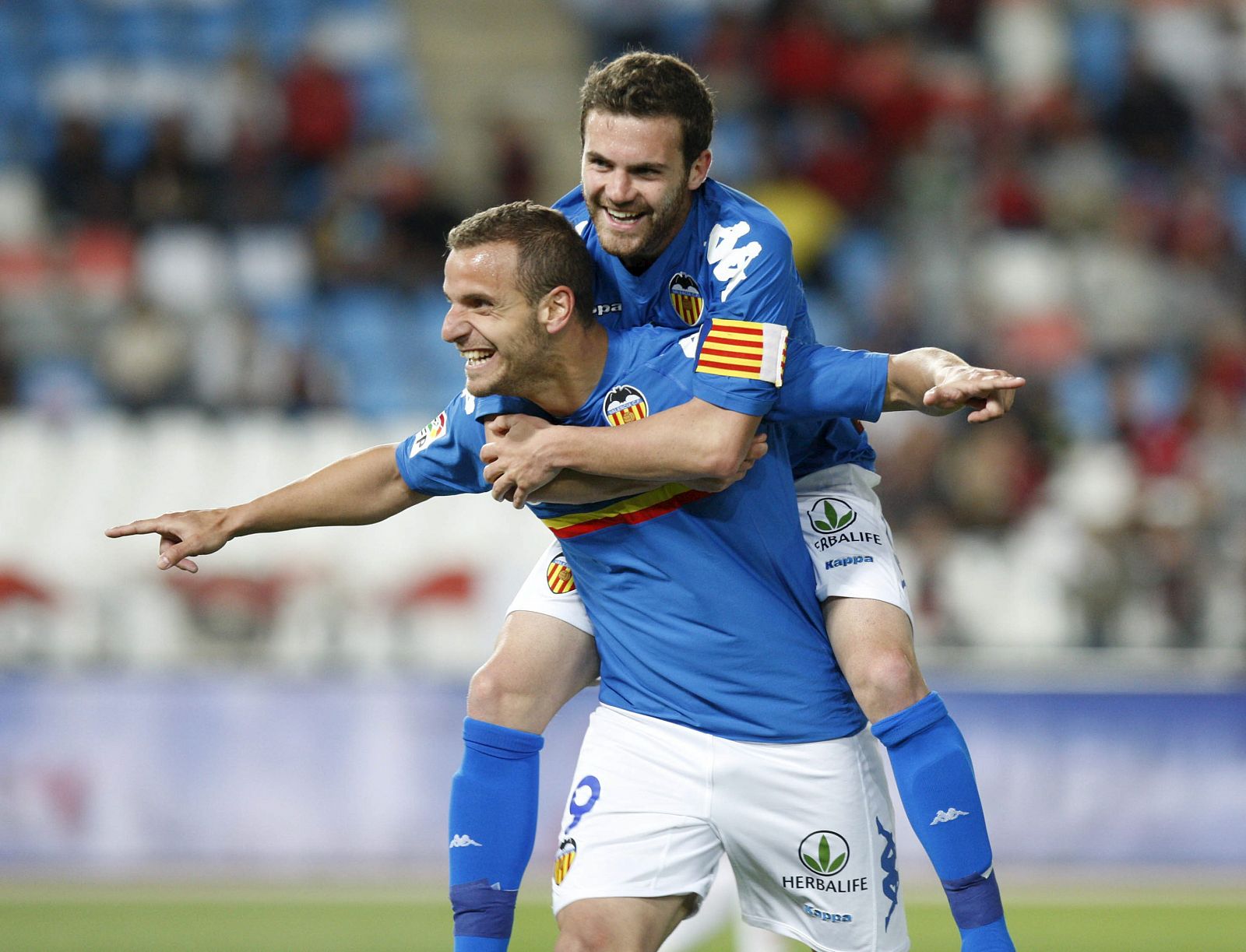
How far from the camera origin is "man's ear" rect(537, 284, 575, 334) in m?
4.09

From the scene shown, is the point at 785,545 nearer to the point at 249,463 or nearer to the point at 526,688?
the point at 526,688

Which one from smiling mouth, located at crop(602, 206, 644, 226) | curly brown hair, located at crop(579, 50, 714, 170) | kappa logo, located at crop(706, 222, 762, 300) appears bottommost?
kappa logo, located at crop(706, 222, 762, 300)

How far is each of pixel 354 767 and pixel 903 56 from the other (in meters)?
7.96

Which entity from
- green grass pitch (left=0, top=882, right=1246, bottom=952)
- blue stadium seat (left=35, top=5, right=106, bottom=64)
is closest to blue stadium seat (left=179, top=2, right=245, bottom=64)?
blue stadium seat (left=35, top=5, right=106, bottom=64)

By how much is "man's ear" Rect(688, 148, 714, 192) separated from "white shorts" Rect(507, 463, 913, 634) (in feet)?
2.88

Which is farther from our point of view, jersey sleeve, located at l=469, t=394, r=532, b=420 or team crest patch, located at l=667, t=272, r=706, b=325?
team crest patch, located at l=667, t=272, r=706, b=325

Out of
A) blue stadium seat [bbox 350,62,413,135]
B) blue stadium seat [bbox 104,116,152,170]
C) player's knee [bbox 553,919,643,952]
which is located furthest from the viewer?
blue stadium seat [bbox 350,62,413,135]

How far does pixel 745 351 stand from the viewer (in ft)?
13.8

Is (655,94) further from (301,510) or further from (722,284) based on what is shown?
(301,510)

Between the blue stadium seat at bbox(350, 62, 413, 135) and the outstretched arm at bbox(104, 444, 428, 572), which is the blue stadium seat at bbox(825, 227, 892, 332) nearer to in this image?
the blue stadium seat at bbox(350, 62, 413, 135)

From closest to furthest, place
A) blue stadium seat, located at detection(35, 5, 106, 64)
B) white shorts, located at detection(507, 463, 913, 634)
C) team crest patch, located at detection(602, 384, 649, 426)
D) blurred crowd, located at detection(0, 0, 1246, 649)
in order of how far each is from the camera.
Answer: team crest patch, located at detection(602, 384, 649, 426)
white shorts, located at detection(507, 463, 913, 634)
blurred crowd, located at detection(0, 0, 1246, 649)
blue stadium seat, located at detection(35, 5, 106, 64)

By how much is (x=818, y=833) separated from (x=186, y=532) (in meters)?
1.79

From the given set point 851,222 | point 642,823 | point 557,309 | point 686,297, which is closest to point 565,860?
point 642,823

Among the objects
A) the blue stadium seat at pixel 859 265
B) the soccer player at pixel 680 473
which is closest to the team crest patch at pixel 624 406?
the soccer player at pixel 680 473
